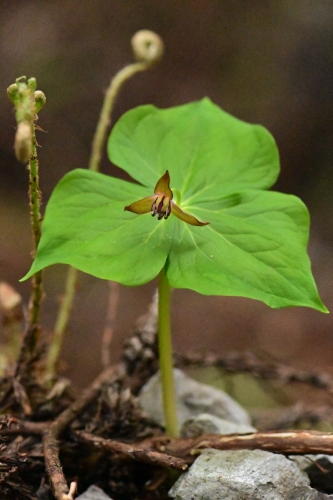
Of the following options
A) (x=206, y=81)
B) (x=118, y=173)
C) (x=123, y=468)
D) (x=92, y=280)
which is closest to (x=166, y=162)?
(x=123, y=468)

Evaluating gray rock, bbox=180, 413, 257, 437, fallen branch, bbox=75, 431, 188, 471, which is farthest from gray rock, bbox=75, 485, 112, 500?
gray rock, bbox=180, 413, 257, 437

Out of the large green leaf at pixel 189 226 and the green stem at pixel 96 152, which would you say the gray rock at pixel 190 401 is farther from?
the large green leaf at pixel 189 226

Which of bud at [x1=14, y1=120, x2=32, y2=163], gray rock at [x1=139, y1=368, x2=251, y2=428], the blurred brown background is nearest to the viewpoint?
bud at [x1=14, y1=120, x2=32, y2=163]

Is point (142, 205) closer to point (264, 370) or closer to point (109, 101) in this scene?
point (109, 101)

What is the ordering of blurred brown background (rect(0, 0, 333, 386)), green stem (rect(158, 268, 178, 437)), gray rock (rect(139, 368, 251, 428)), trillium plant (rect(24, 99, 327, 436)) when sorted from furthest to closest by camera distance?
blurred brown background (rect(0, 0, 333, 386))
gray rock (rect(139, 368, 251, 428))
green stem (rect(158, 268, 178, 437))
trillium plant (rect(24, 99, 327, 436))

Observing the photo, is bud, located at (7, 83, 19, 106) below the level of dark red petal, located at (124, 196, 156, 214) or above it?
above

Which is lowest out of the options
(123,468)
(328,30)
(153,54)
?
(123,468)

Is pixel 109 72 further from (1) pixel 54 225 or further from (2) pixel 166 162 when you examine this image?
(1) pixel 54 225

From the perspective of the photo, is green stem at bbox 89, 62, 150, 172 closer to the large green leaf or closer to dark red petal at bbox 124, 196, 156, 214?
the large green leaf
